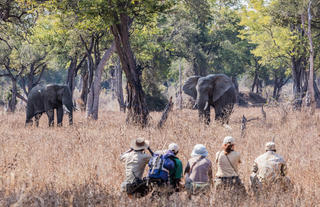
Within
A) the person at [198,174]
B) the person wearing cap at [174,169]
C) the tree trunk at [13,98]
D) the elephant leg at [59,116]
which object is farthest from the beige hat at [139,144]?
the tree trunk at [13,98]

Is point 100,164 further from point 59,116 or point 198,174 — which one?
point 59,116

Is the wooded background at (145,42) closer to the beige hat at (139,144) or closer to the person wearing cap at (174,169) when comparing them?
the beige hat at (139,144)

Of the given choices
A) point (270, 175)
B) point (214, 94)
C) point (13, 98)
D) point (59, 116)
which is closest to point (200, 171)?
point (270, 175)

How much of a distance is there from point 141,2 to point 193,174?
8.69m

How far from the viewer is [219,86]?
18.4 m

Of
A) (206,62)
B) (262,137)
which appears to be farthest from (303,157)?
(206,62)

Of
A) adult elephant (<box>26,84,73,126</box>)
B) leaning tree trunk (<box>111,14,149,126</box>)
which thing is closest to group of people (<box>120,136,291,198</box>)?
leaning tree trunk (<box>111,14,149,126</box>)

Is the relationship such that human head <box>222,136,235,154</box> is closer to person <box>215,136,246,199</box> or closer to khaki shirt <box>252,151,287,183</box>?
person <box>215,136,246,199</box>

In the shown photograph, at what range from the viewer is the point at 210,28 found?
41.2 meters

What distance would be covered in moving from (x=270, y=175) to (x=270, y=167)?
0.43 feet

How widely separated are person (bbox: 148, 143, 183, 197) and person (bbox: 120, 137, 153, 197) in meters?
0.24

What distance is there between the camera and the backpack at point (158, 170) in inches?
253

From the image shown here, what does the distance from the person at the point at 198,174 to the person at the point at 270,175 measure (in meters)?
0.83

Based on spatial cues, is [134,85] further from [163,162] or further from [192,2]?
[163,162]
